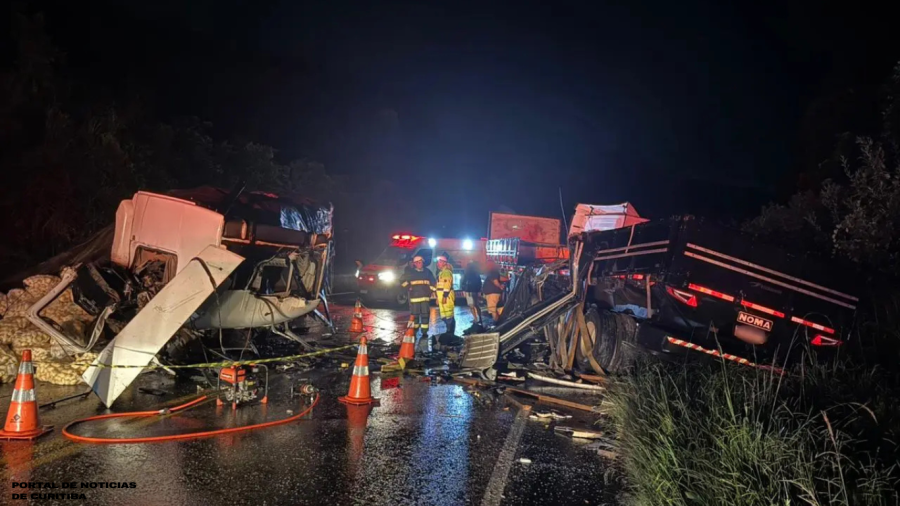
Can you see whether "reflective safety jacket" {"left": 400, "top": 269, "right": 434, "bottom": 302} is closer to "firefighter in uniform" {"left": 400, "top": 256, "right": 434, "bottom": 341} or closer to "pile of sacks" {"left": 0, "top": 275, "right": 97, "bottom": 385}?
"firefighter in uniform" {"left": 400, "top": 256, "right": 434, "bottom": 341}

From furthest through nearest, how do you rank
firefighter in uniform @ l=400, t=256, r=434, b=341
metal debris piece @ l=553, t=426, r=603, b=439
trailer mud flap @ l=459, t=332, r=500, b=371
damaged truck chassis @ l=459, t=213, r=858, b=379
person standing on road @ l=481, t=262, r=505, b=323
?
person standing on road @ l=481, t=262, r=505, b=323 → firefighter in uniform @ l=400, t=256, r=434, b=341 → trailer mud flap @ l=459, t=332, r=500, b=371 → damaged truck chassis @ l=459, t=213, r=858, b=379 → metal debris piece @ l=553, t=426, r=603, b=439

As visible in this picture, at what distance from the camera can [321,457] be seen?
5047 millimetres

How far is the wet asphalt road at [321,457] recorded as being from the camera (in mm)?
4270

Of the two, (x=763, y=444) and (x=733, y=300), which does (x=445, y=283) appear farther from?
(x=763, y=444)

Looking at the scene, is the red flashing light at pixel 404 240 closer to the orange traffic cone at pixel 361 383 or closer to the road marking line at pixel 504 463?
the orange traffic cone at pixel 361 383

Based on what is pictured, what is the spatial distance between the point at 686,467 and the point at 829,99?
22.8m

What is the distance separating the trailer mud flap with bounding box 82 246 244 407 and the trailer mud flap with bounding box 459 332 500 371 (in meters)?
3.66

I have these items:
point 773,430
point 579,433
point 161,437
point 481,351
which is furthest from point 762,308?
point 161,437

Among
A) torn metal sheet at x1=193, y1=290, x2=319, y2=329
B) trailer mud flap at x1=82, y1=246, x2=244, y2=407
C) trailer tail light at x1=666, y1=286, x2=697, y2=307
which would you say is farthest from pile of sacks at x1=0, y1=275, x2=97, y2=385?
trailer tail light at x1=666, y1=286, x2=697, y2=307

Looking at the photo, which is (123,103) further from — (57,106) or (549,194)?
(549,194)

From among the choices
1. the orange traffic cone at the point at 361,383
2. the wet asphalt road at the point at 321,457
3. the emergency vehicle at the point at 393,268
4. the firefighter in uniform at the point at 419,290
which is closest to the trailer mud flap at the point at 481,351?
the wet asphalt road at the point at 321,457

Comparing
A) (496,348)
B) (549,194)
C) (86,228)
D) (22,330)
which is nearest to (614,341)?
(496,348)

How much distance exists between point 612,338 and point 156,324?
232 inches

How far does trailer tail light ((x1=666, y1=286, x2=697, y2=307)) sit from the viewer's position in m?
7.56
